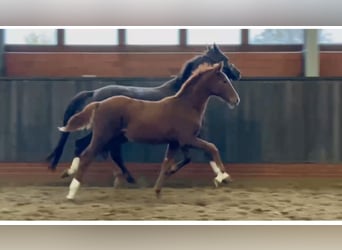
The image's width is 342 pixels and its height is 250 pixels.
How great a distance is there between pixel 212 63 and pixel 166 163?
0.34m

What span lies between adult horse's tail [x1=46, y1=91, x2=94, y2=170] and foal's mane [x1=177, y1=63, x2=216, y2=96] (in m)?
0.28

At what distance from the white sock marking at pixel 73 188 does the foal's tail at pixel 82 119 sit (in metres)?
0.16

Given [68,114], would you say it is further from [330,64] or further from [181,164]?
[330,64]

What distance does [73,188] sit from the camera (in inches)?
69.5

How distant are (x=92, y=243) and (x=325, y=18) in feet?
3.33

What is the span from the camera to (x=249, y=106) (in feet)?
5.89

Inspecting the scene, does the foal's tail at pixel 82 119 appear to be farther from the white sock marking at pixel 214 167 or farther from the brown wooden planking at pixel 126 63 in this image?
the white sock marking at pixel 214 167

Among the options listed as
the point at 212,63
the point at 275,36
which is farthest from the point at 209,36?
the point at 275,36

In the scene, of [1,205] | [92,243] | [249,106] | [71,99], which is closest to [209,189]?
[249,106]

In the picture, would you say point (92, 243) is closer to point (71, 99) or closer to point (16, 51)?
point (71, 99)

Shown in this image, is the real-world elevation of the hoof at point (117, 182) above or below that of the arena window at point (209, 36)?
below

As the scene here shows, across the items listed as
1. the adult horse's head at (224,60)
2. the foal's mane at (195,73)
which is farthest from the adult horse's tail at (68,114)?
the adult horse's head at (224,60)

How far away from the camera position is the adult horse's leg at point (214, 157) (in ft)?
5.82

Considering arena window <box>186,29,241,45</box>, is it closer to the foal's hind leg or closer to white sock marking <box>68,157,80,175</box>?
the foal's hind leg
